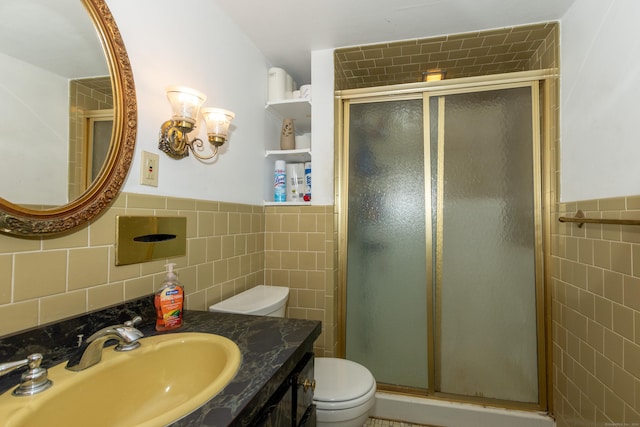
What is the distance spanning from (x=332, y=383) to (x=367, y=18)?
71.3 inches

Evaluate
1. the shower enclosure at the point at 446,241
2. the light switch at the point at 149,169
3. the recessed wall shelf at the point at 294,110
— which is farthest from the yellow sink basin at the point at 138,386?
the recessed wall shelf at the point at 294,110

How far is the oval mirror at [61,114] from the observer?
0.68 metres

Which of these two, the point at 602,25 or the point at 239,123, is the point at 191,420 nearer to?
the point at 239,123

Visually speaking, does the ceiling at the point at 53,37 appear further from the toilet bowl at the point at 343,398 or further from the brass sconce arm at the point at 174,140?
the toilet bowl at the point at 343,398

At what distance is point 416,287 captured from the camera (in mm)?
1792

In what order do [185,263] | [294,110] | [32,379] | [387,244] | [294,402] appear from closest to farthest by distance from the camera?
[32,379] → [294,402] → [185,263] → [387,244] → [294,110]

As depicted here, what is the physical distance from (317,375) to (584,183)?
4.99ft

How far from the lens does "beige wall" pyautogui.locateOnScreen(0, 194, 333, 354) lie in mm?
711

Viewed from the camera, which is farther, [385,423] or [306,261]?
[306,261]

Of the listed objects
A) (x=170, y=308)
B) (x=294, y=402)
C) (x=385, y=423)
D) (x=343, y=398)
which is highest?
(x=170, y=308)

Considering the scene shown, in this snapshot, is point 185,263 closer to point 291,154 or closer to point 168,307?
point 168,307

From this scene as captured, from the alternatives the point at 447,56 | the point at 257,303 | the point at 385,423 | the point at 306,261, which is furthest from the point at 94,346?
the point at 447,56

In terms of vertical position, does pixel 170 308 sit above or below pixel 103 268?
→ below

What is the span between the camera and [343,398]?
123 cm
